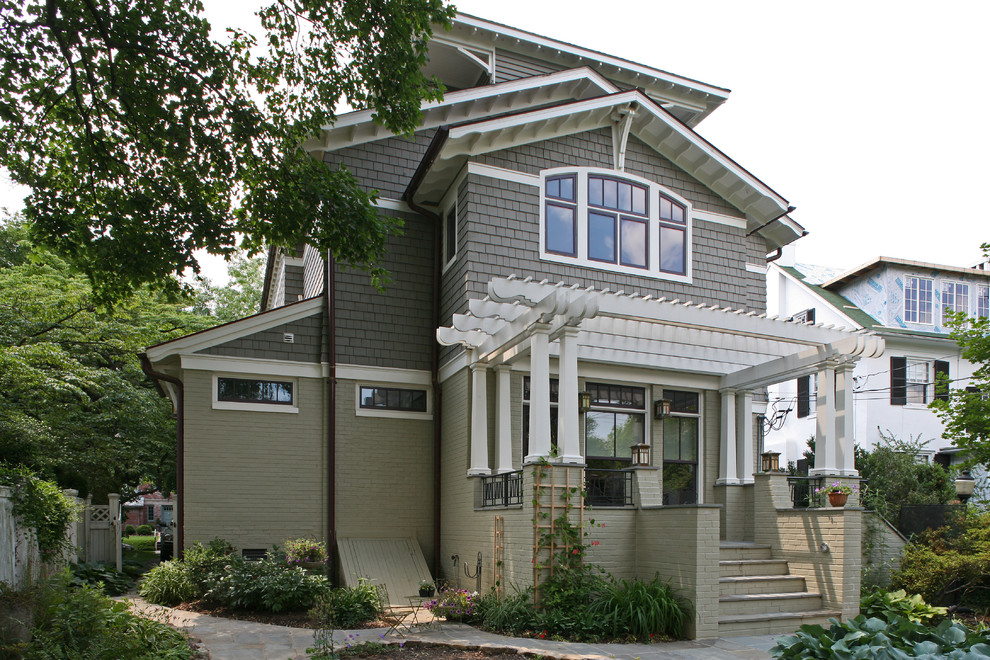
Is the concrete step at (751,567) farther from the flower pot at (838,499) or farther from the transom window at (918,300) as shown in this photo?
the transom window at (918,300)

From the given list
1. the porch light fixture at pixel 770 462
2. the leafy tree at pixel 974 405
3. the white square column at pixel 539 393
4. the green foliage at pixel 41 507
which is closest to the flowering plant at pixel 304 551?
the green foliage at pixel 41 507

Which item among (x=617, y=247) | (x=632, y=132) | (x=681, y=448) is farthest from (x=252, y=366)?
(x=632, y=132)

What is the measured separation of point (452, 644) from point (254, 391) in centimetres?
616

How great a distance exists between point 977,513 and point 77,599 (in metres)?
13.6

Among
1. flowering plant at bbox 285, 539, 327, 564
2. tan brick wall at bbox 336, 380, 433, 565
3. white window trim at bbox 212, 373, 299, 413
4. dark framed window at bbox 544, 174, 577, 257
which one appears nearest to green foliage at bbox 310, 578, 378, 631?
flowering plant at bbox 285, 539, 327, 564

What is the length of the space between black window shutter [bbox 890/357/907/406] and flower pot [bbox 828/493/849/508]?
13.9 m

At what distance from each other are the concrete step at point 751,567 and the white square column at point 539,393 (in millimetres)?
3082

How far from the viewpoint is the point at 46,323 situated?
17.7 m

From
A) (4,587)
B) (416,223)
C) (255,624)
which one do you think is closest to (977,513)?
(416,223)

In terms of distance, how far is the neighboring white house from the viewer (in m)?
22.3

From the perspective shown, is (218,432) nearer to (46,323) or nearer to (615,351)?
(615,351)

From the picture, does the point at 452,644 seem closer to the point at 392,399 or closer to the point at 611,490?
the point at 611,490

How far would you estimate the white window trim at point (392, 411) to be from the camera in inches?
509

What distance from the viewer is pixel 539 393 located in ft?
32.8
